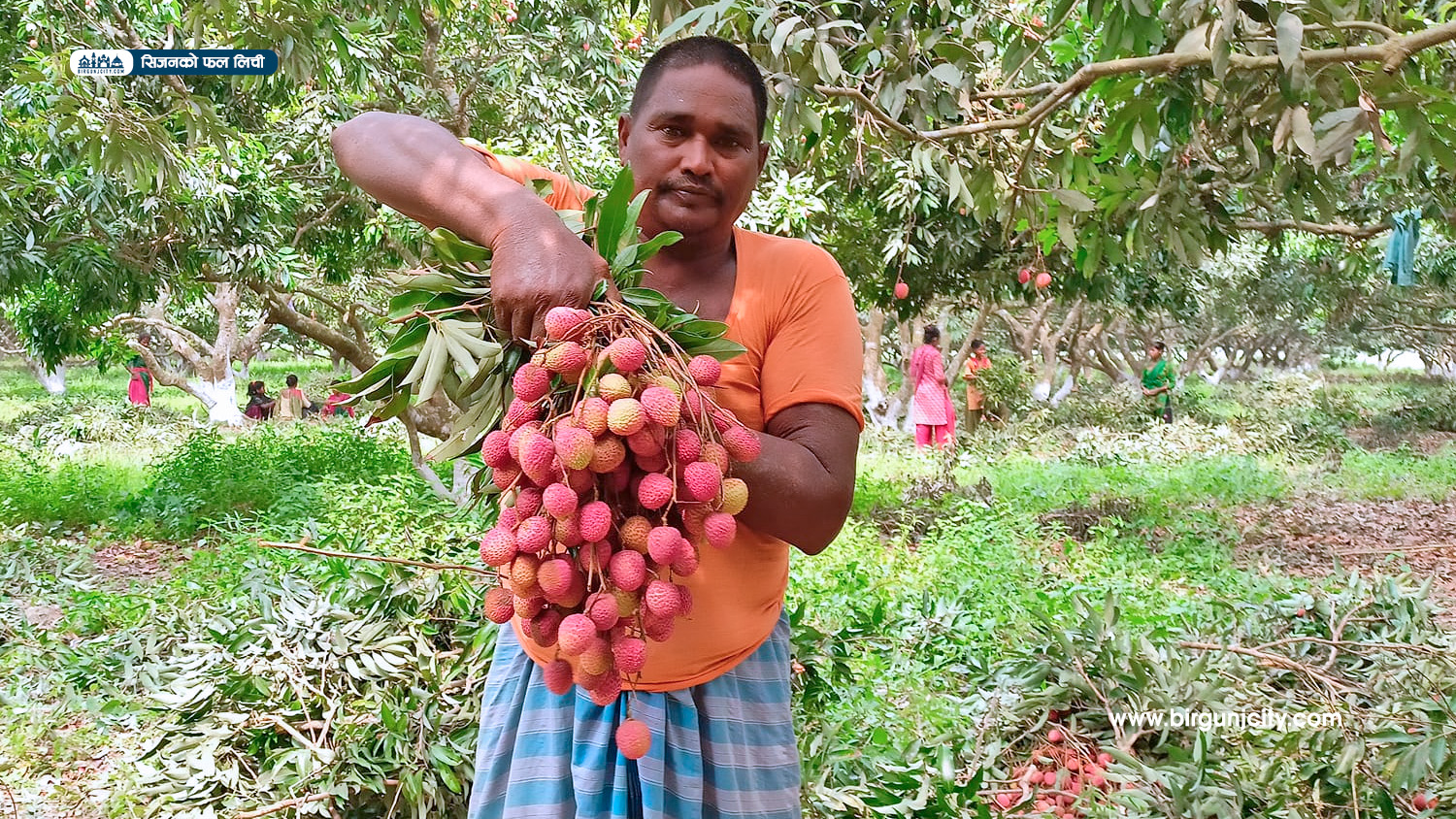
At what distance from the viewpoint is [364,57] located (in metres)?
5.15

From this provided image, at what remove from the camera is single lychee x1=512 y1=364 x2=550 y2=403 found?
0.97 m

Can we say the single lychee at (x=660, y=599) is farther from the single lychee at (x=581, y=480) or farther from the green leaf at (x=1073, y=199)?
the green leaf at (x=1073, y=199)

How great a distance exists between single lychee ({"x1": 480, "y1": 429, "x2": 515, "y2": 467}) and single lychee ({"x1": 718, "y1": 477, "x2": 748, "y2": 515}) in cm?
21

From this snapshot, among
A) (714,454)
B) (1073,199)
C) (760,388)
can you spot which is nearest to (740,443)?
(714,454)

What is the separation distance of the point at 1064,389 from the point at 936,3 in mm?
17635

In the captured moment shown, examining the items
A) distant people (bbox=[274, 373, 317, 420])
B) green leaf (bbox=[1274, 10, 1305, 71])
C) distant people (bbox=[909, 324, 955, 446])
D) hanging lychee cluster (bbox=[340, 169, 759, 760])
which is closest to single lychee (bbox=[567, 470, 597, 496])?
hanging lychee cluster (bbox=[340, 169, 759, 760])

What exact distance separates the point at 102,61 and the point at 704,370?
4.35 meters

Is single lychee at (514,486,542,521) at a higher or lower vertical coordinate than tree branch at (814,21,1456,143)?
lower

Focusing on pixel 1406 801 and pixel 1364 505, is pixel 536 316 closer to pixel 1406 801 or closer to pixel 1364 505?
pixel 1406 801

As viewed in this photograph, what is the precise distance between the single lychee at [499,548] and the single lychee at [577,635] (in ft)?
0.28

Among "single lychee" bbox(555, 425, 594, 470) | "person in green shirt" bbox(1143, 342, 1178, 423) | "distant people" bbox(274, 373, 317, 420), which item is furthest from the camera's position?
"distant people" bbox(274, 373, 317, 420)

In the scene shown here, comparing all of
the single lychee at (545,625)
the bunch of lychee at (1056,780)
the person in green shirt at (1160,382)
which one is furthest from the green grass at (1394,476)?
the single lychee at (545,625)

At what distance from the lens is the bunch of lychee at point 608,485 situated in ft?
3.09

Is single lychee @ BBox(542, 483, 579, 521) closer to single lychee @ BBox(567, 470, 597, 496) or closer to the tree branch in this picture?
single lychee @ BBox(567, 470, 597, 496)
